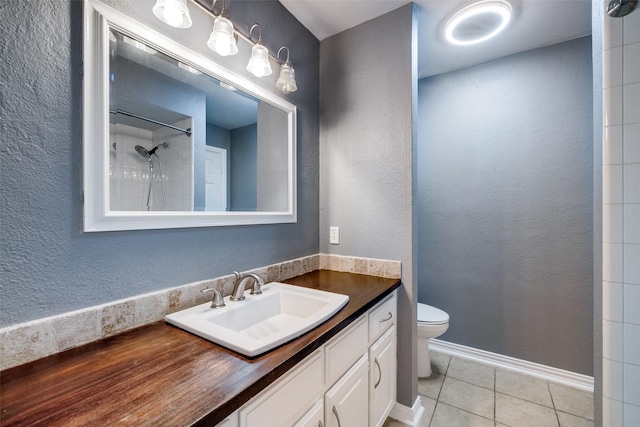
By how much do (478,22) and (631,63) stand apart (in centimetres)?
100

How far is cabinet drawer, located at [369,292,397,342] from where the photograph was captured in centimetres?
123

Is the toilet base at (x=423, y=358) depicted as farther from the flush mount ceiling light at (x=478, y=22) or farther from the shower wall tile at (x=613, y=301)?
the flush mount ceiling light at (x=478, y=22)

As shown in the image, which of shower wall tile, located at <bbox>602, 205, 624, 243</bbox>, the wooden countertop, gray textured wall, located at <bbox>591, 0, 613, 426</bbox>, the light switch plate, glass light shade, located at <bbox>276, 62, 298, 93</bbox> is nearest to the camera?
the wooden countertop

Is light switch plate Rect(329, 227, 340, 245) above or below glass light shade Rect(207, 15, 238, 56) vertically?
below

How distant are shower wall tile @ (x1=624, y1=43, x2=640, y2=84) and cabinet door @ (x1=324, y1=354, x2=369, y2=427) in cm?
139

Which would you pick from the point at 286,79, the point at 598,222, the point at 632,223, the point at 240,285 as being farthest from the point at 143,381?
the point at 598,222

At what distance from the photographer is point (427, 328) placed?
1764 millimetres

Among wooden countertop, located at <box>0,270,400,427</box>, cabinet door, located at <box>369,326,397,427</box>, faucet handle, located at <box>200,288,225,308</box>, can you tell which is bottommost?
cabinet door, located at <box>369,326,397,427</box>

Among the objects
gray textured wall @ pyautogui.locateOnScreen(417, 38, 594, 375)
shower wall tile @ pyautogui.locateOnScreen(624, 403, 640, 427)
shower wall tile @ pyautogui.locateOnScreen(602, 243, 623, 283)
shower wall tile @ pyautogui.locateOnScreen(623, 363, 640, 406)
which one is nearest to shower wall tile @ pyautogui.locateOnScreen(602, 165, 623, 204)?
shower wall tile @ pyautogui.locateOnScreen(602, 243, 623, 283)

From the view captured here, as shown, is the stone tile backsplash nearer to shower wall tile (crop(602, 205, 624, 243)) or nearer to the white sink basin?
the white sink basin

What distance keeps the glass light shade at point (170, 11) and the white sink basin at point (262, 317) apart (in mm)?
1041

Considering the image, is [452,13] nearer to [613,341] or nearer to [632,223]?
[632,223]

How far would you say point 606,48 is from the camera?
914 mm

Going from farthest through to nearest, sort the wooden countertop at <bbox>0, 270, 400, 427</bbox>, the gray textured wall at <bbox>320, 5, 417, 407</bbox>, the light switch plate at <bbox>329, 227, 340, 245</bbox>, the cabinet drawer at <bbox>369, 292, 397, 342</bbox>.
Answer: the light switch plate at <bbox>329, 227, 340, 245</bbox> < the gray textured wall at <bbox>320, 5, 417, 407</bbox> < the cabinet drawer at <bbox>369, 292, 397, 342</bbox> < the wooden countertop at <bbox>0, 270, 400, 427</bbox>
